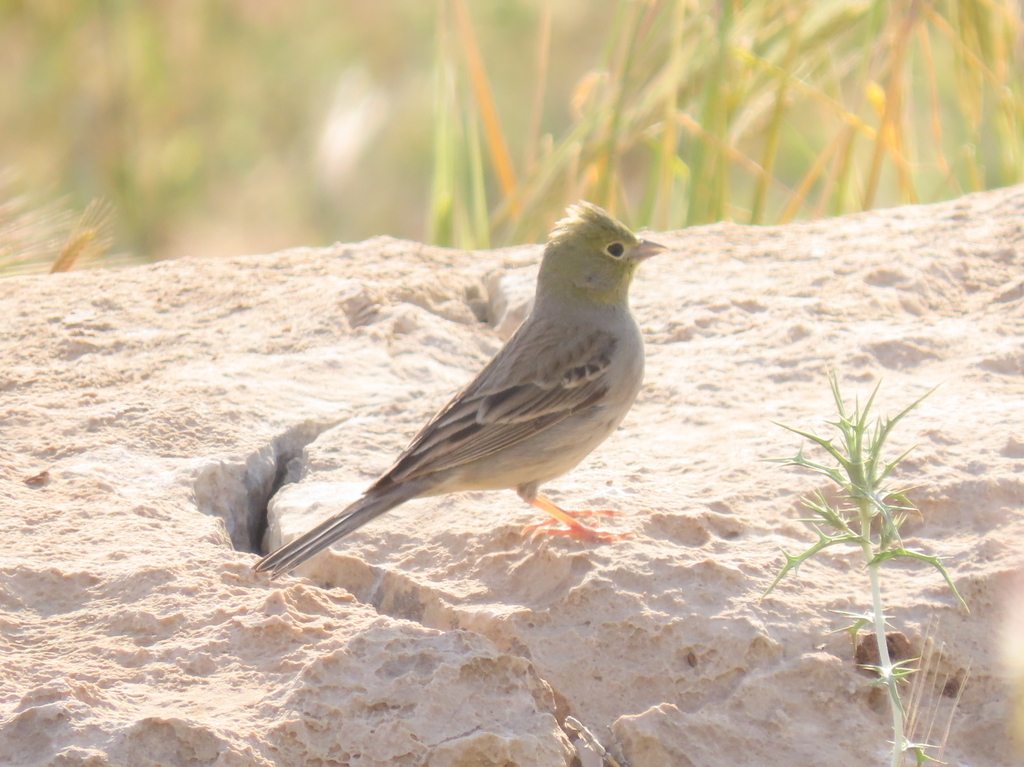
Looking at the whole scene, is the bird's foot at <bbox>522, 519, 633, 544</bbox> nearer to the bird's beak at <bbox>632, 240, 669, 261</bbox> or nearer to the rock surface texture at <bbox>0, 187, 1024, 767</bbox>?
the rock surface texture at <bbox>0, 187, 1024, 767</bbox>

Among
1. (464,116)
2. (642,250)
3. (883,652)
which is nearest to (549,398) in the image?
(642,250)

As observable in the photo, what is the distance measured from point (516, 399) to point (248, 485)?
0.82 meters

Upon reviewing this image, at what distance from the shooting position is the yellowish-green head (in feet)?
12.3

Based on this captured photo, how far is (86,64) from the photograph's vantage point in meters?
9.44

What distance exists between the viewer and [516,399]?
3.44 meters

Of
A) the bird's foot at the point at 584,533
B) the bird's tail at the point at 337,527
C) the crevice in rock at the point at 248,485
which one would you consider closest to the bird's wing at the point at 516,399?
the bird's tail at the point at 337,527

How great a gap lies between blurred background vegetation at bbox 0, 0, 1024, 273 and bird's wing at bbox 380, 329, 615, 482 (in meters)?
1.88

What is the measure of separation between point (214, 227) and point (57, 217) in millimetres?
5410

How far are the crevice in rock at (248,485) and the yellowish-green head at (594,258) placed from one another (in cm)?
99

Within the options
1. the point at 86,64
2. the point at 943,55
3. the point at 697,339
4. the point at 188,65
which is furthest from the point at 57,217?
the point at 943,55

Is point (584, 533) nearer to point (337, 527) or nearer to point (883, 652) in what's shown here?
point (337, 527)

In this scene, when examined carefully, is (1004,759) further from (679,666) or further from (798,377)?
(798,377)

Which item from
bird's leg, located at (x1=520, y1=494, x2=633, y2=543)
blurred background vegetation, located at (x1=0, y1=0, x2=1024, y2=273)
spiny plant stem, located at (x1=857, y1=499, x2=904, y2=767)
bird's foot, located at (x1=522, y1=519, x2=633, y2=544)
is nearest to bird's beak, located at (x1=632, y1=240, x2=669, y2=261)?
bird's leg, located at (x1=520, y1=494, x2=633, y2=543)

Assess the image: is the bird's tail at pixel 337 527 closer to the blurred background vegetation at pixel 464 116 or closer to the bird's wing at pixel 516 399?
the bird's wing at pixel 516 399
